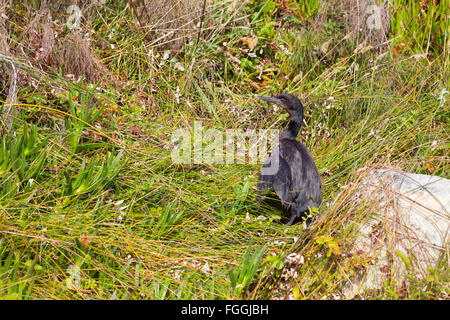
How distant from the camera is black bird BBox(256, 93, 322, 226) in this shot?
3260 millimetres

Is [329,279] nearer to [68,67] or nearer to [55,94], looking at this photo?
[55,94]

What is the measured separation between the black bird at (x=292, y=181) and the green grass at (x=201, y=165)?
0.39 ft

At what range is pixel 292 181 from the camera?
329 cm

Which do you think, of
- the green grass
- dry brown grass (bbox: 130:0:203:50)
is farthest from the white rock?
dry brown grass (bbox: 130:0:203:50)

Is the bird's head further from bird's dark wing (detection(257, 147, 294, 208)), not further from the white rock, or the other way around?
the white rock

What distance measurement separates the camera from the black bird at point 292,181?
3.26 meters

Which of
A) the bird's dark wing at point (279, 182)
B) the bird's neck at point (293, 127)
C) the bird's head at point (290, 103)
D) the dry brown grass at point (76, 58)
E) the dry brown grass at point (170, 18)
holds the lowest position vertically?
the bird's dark wing at point (279, 182)

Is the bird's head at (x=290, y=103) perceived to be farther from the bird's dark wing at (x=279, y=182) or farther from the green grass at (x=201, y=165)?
the bird's dark wing at (x=279, y=182)

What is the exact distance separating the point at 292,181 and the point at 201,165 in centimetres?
71

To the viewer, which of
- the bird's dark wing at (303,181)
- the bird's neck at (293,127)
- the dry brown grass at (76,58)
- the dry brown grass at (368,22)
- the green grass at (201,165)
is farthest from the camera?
the dry brown grass at (368,22)

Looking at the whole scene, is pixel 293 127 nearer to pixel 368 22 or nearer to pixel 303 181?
pixel 303 181

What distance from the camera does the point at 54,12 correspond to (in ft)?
14.1

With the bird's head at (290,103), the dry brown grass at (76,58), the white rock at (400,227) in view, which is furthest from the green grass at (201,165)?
the bird's head at (290,103)

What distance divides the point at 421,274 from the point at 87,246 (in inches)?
69.3
